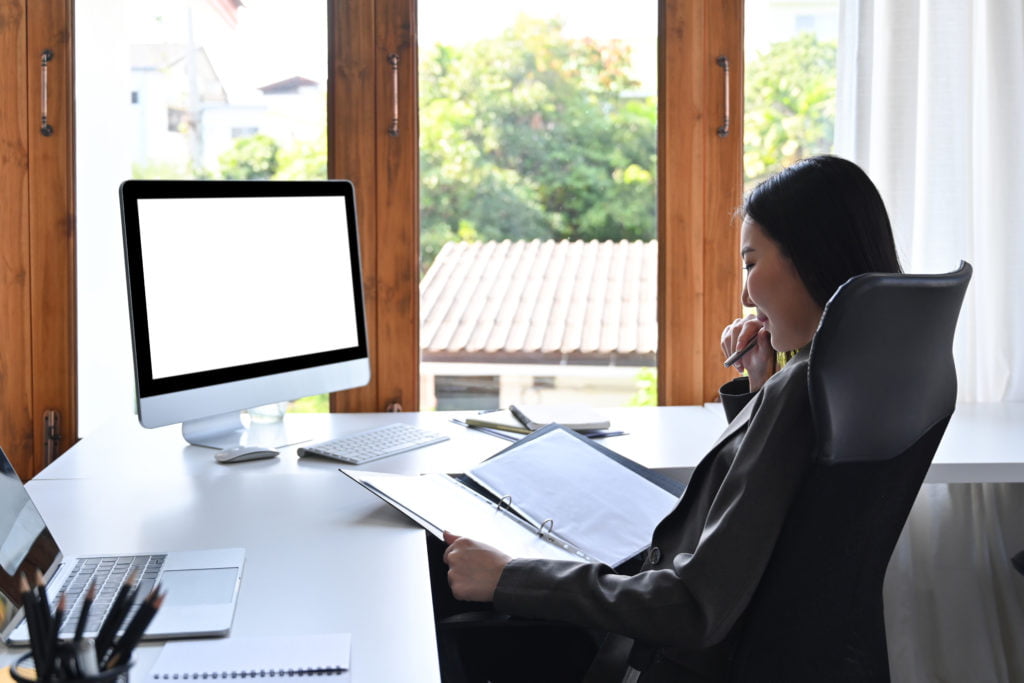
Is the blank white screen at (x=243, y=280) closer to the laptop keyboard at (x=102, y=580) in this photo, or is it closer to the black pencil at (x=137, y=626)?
the laptop keyboard at (x=102, y=580)

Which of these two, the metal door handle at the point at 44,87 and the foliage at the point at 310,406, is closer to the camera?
the metal door handle at the point at 44,87

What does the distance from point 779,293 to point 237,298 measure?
3.56ft

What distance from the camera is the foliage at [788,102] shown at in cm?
252

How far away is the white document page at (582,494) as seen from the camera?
152 centimetres

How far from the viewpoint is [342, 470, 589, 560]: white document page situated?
4.84 feet

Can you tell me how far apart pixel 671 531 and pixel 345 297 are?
3.46ft

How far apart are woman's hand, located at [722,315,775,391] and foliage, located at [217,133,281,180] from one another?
115 centimetres

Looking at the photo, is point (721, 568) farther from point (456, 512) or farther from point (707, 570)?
point (456, 512)

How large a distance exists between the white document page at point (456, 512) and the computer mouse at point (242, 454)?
0.99ft

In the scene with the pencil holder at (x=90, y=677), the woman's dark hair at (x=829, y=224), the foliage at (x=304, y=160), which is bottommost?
the pencil holder at (x=90, y=677)

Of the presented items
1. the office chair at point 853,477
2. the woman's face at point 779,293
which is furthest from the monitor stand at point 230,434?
the office chair at point 853,477

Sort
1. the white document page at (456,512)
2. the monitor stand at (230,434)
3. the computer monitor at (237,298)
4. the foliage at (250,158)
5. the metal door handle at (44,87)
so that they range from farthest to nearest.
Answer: the foliage at (250,158) < the metal door handle at (44,87) < the monitor stand at (230,434) < the computer monitor at (237,298) < the white document page at (456,512)

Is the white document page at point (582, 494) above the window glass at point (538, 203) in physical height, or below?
below

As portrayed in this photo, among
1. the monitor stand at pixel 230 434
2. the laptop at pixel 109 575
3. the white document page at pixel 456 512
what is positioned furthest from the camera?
the monitor stand at pixel 230 434
